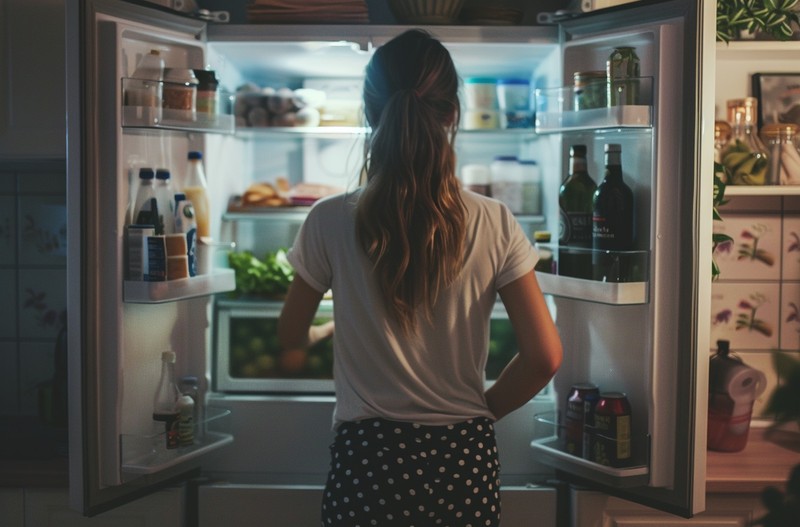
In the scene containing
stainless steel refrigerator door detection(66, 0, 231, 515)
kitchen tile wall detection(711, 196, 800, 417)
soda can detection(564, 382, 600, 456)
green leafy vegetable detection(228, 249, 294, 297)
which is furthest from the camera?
kitchen tile wall detection(711, 196, 800, 417)

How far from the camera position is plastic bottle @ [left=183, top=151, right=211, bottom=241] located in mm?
1863

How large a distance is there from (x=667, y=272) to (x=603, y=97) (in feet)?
1.23

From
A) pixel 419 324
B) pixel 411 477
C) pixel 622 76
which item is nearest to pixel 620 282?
pixel 622 76

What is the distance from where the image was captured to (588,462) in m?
1.72

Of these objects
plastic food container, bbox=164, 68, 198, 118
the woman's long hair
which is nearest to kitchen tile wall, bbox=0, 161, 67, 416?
plastic food container, bbox=164, 68, 198, 118

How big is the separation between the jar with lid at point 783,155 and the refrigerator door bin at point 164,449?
143 centimetres

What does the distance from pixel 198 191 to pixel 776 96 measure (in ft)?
4.94

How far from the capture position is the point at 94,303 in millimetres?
1607

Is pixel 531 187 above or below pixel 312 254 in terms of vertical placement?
above

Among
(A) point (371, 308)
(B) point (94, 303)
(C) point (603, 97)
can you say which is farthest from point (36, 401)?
(C) point (603, 97)

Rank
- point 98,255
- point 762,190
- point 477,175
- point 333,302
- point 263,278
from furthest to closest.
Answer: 1. point 477,175
2. point 263,278
3. point 762,190
4. point 98,255
5. point 333,302

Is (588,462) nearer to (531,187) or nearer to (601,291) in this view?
(601,291)

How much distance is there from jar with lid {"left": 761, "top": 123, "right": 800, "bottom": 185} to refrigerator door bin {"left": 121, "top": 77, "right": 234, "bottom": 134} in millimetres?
1300

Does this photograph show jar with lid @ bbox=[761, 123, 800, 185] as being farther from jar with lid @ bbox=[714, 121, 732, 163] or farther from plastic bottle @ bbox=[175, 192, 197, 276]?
plastic bottle @ bbox=[175, 192, 197, 276]
